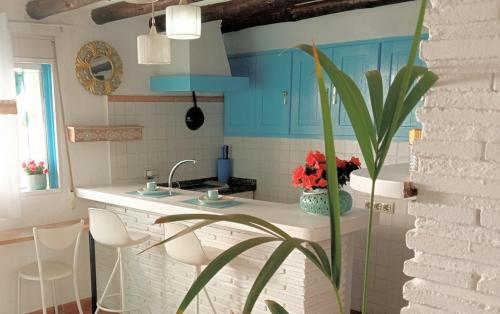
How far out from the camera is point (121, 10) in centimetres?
351

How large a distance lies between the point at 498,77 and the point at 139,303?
312 cm

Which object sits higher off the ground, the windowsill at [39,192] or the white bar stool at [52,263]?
the windowsill at [39,192]

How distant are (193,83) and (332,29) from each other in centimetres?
124

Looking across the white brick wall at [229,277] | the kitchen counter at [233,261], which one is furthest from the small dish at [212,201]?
the white brick wall at [229,277]

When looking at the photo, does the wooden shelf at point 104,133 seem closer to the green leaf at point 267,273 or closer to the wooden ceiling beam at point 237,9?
the wooden ceiling beam at point 237,9

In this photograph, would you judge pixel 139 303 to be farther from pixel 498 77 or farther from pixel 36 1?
pixel 498 77

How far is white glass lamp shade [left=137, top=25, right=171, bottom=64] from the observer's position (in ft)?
8.95

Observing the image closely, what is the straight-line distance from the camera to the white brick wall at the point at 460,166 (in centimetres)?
113

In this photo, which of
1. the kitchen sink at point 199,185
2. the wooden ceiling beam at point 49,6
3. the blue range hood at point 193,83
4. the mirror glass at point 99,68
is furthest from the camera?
the kitchen sink at point 199,185

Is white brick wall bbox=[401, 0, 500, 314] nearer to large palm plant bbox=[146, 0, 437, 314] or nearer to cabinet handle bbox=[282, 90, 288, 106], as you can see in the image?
large palm plant bbox=[146, 0, 437, 314]

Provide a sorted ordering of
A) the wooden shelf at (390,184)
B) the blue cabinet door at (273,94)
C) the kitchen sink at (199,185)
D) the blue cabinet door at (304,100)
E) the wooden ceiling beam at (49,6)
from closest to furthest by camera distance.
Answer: the wooden shelf at (390,184)
the wooden ceiling beam at (49,6)
the blue cabinet door at (304,100)
the blue cabinet door at (273,94)
the kitchen sink at (199,185)

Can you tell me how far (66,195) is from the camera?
3699 millimetres

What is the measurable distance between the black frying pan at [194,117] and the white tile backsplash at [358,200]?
1.62ft

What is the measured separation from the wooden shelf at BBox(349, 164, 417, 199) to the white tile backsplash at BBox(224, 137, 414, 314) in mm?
2022
